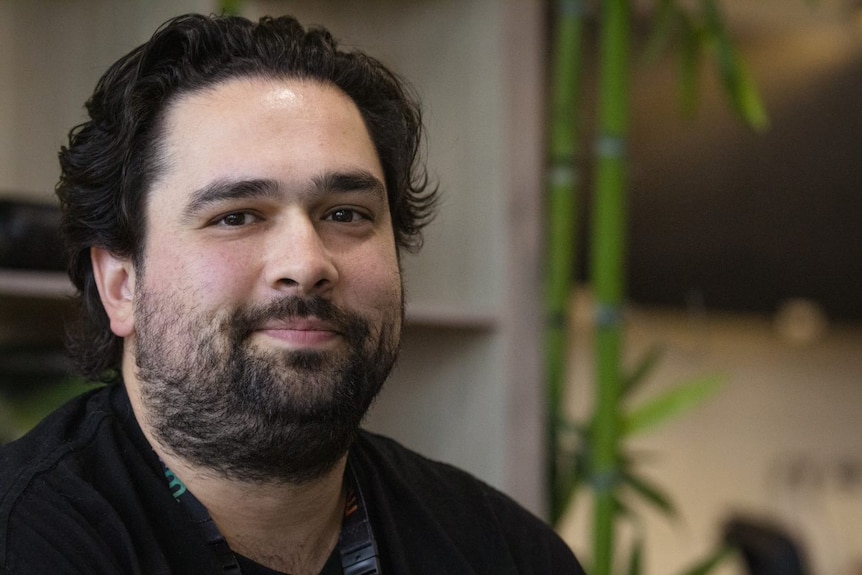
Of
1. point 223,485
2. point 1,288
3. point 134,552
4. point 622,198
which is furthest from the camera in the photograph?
point 622,198

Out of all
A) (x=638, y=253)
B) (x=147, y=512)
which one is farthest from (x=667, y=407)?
(x=638, y=253)

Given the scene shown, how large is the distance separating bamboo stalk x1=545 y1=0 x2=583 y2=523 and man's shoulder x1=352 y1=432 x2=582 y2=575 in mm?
484

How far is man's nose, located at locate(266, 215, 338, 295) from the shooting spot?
91 cm

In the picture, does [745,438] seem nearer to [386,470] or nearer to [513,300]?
[513,300]

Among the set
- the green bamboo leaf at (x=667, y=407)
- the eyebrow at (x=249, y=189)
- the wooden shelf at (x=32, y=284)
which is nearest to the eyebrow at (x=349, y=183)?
the eyebrow at (x=249, y=189)

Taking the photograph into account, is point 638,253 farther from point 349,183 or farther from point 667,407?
point 349,183

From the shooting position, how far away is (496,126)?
1.63 metres

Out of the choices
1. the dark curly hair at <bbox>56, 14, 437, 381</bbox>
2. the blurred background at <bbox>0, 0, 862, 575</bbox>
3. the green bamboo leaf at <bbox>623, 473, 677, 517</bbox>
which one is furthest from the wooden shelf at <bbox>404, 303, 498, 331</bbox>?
the dark curly hair at <bbox>56, 14, 437, 381</bbox>

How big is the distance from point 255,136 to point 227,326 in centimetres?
17

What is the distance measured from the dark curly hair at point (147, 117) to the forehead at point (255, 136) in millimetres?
17

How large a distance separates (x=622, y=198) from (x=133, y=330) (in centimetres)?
83

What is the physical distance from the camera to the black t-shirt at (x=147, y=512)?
0.84m

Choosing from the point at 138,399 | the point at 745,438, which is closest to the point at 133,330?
the point at 138,399

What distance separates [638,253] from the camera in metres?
3.87
